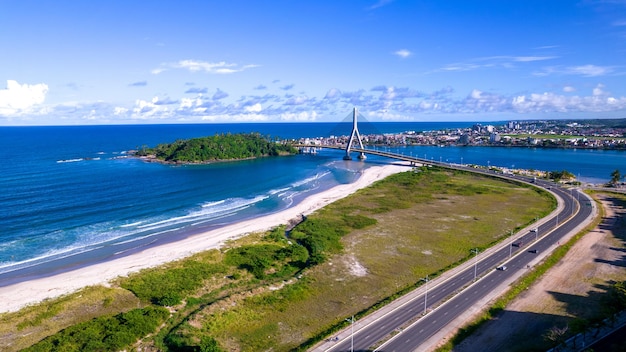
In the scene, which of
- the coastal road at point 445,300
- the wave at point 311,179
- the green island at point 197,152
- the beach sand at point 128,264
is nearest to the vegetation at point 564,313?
the coastal road at point 445,300

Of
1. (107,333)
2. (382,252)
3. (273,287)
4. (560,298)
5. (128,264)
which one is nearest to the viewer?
(107,333)

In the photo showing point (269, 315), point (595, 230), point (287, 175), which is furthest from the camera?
point (287, 175)

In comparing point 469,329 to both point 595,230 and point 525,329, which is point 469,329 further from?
→ point 595,230

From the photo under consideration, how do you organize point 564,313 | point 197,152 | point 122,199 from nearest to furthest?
point 564,313 < point 122,199 < point 197,152

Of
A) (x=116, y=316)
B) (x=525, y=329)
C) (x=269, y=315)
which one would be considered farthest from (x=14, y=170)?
(x=525, y=329)

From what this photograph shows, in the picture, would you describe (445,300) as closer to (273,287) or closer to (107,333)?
(273,287)

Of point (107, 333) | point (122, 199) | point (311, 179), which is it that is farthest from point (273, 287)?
point (311, 179)
